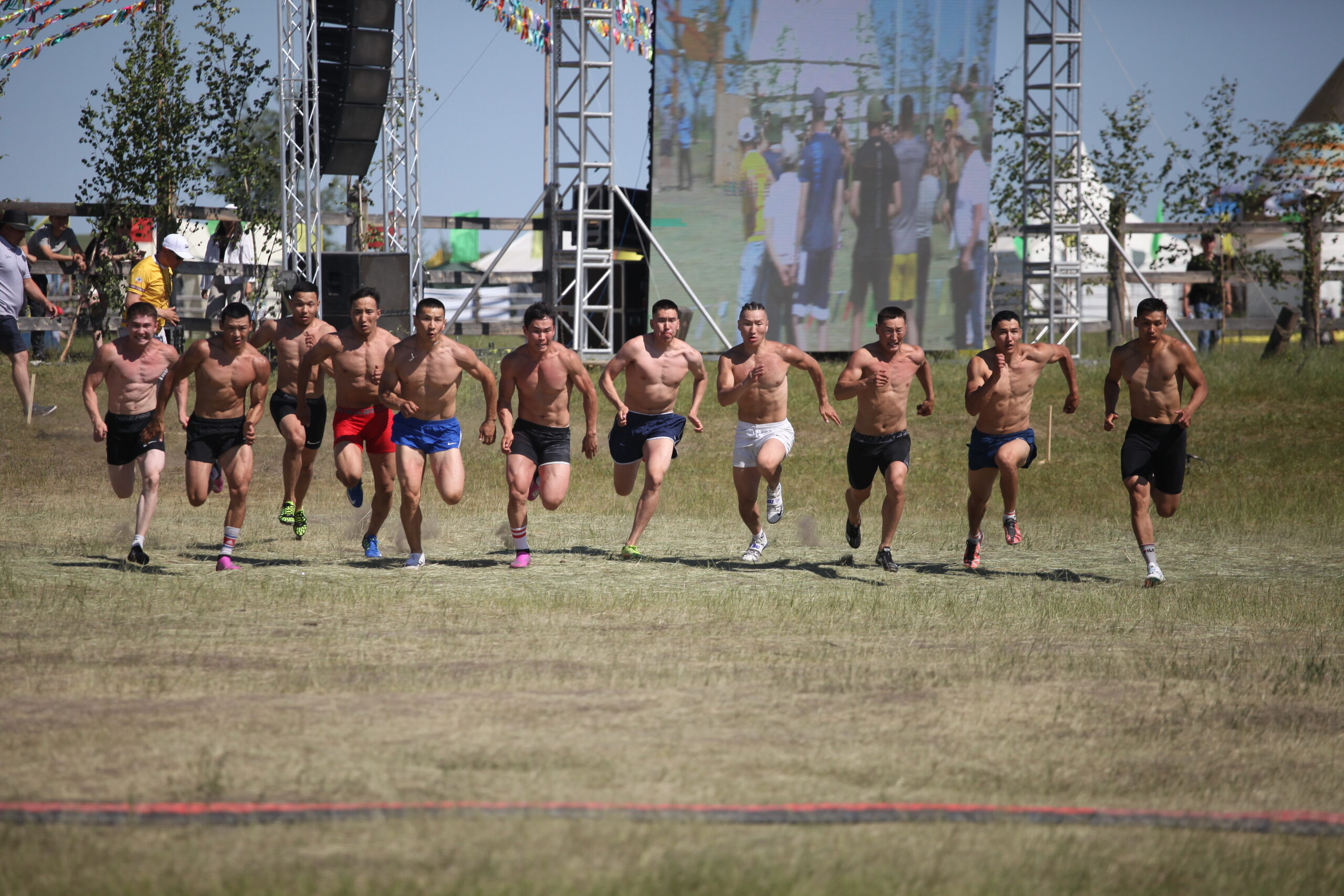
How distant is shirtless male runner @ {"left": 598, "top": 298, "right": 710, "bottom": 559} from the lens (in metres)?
10.1

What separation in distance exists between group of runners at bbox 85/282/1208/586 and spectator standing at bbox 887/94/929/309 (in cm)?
1205

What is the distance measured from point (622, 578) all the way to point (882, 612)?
6.60 ft

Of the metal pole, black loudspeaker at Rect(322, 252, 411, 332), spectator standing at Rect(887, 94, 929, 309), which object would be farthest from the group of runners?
spectator standing at Rect(887, 94, 929, 309)

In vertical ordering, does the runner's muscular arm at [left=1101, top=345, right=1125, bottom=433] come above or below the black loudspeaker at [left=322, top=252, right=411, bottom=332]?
below

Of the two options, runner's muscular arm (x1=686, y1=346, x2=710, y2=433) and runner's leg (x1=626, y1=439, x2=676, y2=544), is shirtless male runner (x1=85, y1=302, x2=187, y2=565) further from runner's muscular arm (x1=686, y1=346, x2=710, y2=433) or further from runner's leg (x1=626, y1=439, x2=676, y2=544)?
runner's muscular arm (x1=686, y1=346, x2=710, y2=433)

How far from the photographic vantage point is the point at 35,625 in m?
6.98

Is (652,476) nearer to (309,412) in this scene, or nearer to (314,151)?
(309,412)

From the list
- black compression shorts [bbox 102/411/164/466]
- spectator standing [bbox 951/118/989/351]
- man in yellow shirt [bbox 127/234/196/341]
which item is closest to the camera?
black compression shorts [bbox 102/411/164/466]

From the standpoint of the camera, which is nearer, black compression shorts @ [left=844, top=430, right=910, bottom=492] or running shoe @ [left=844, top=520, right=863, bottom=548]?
black compression shorts @ [left=844, top=430, right=910, bottom=492]

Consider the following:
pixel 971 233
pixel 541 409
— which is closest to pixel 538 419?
pixel 541 409

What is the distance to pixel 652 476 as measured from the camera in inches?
392

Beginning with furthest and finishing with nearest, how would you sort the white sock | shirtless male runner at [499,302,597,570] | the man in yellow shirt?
the man in yellow shirt → shirtless male runner at [499,302,597,570] → the white sock

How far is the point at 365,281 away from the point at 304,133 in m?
2.14

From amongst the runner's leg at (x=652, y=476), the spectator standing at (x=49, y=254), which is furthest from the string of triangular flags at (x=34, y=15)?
the runner's leg at (x=652, y=476)
